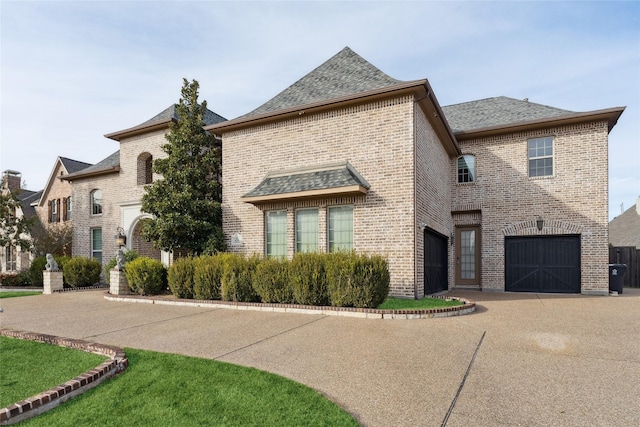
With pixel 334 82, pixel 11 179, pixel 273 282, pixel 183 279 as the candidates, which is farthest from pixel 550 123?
pixel 11 179

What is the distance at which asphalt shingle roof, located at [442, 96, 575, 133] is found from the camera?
14039 mm

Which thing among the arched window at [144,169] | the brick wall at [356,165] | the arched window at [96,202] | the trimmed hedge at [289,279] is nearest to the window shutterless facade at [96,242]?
the arched window at [96,202]

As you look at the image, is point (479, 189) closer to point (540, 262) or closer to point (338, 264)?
point (540, 262)

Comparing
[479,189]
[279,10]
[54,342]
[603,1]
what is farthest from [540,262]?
[54,342]

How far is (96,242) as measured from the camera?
1922 cm

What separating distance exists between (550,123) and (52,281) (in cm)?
1971

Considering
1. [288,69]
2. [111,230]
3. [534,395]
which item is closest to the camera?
[534,395]

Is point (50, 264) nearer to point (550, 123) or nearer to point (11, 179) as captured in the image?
point (11, 179)

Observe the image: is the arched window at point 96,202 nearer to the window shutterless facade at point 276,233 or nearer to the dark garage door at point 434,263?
the window shutterless facade at point 276,233

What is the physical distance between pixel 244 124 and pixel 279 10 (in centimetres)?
470

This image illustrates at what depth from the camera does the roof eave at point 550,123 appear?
1248cm

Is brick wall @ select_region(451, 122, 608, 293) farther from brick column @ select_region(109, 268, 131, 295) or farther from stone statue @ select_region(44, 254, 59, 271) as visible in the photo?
stone statue @ select_region(44, 254, 59, 271)

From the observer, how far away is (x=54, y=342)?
587 cm

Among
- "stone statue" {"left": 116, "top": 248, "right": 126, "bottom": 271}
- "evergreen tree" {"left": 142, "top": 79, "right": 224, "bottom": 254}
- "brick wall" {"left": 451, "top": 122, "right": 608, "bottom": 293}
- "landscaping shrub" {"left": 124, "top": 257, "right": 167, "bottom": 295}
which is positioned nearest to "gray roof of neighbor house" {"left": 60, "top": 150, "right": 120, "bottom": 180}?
"evergreen tree" {"left": 142, "top": 79, "right": 224, "bottom": 254}
